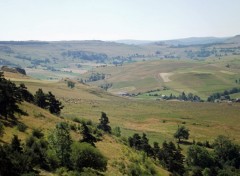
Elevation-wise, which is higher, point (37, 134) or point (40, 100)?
point (40, 100)

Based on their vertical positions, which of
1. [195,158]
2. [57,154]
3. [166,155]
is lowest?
[195,158]

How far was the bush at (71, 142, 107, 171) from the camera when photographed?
195 feet

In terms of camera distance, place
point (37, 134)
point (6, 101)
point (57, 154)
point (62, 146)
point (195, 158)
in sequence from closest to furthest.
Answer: point (57, 154), point (62, 146), point (37, 134), point (6, 101), point (195, 158)

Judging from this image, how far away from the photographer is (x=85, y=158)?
60.3 meters

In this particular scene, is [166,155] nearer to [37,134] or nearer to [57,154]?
[37,134]

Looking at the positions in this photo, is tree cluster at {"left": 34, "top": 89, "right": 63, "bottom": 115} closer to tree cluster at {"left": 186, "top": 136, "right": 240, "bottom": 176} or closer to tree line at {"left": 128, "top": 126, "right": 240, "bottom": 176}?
tree line at {"left": 128, "top": 126, "right": 240, "bottom": 176}

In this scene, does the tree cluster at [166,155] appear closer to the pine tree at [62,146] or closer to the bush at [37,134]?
the bush at [37,134]

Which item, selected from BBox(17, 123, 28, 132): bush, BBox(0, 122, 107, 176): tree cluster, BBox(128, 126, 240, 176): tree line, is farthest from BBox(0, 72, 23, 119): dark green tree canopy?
BBox(128, 126, 240, 176): tree line

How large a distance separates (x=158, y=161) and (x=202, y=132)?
84537mm

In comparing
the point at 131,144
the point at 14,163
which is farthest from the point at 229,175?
the point at 14,163

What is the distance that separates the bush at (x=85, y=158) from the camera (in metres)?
59.4

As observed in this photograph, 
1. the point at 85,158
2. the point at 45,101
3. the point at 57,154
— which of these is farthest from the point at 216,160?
the point at 57,154

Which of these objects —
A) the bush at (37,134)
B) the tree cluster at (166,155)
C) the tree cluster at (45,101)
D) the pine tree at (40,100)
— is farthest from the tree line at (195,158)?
the bush at (37,134)

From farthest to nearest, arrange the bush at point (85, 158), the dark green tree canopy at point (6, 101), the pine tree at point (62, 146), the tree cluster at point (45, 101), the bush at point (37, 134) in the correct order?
the tree cluster at point (45, 101)
the dark green tree canopy at point (6, 101)
the bush at point (37, 134)
the pine tree at point (62, 146)
the bush at point (85, 158)
